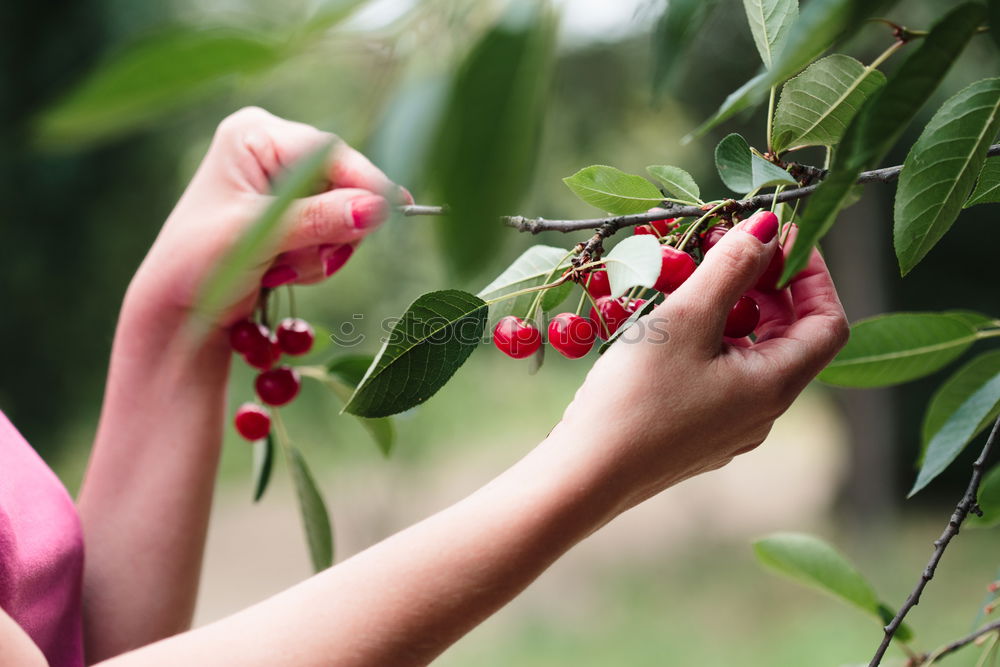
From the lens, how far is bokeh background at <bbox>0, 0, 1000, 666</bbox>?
12.4ft

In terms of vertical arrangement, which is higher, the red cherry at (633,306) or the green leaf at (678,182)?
the green leaf at (678,182)

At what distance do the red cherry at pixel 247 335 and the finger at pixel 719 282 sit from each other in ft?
1.73

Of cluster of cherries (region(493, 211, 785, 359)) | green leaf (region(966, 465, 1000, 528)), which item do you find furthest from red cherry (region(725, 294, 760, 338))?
green leaf (region(966, 465, 1000, 528))

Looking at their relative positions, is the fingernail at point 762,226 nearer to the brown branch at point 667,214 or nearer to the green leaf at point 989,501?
the brown branch at point 667,214

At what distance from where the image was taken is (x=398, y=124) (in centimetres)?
19

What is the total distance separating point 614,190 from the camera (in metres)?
0.57

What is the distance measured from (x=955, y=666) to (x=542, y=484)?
3452 millimetres

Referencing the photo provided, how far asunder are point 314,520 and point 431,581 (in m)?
0.41

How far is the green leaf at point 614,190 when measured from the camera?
0.56 m

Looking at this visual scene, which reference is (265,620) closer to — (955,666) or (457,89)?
(457,89)

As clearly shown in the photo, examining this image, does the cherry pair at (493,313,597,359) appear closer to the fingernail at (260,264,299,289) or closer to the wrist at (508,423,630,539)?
the wrist at (508,423,630,539)

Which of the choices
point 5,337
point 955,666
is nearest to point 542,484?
point 955,666

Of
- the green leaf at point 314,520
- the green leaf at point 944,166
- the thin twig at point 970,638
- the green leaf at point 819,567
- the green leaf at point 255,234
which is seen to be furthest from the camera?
the green leaf at point 314,520

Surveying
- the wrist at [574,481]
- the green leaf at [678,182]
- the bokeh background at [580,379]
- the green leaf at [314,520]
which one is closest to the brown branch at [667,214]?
the green leaf at [678,182]
